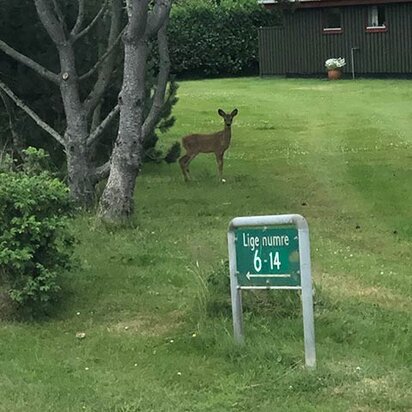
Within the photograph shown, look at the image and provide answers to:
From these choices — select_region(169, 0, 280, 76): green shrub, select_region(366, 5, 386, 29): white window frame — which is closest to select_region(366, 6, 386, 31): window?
select_region(366, 5, 386, 29): white window frame

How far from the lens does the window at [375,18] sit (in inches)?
1457

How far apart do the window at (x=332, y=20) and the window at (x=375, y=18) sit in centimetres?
143

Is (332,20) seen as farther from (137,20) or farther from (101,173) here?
(137,20)

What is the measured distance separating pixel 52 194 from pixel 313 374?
2.84 meters

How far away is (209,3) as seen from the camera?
4322cm

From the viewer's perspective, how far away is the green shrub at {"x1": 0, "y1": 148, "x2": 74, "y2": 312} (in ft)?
25.0

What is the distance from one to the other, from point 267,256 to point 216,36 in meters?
36.9

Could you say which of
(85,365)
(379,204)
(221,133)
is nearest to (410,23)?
(221,133)

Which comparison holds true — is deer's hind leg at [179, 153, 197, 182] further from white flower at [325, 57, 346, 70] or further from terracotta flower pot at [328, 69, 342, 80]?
terracotta flower pot at [328, 69, 342, 80]

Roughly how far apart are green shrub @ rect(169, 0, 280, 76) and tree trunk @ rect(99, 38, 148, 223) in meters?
30.7

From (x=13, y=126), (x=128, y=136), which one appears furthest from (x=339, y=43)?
(x=128, y=136)

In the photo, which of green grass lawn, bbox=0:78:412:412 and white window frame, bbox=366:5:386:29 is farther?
white window frame, bbox=366:5:386:29

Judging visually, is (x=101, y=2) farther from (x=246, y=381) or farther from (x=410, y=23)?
(x=410, y=23)

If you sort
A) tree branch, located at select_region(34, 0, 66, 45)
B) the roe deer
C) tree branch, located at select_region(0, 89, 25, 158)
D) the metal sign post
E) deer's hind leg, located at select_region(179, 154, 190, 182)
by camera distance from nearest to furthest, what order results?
the metal sign post
tree branch, located at select_region(34, 0, 66, 45)
tree branch, located at select_region(0, 89, 25, 158)
deer's hind leg, located at select_region(179, 154, 190, 182)
the roe deer
